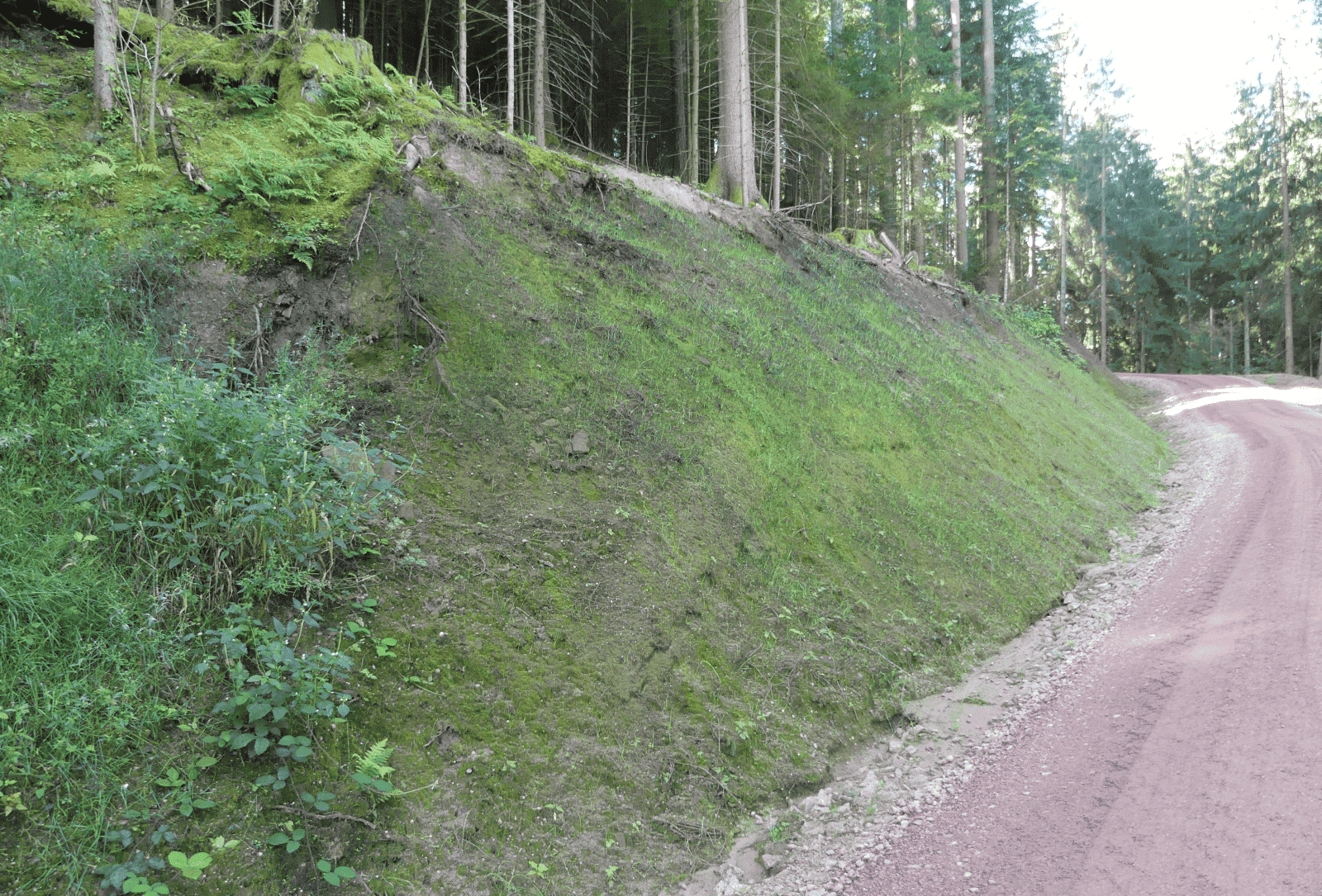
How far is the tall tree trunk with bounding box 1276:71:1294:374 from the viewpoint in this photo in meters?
29.2

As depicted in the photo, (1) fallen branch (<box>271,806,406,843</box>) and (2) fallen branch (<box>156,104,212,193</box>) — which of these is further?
(2) fallen branch (<box>156,104,212,193</box>)

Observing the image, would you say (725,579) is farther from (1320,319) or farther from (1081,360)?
(1320,319)

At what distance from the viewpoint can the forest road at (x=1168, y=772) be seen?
3.35 meters

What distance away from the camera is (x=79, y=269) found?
4.84m

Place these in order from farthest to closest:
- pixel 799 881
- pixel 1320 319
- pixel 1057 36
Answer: pixel 1057 36 → pixel 1320 319 → pixel 799 881

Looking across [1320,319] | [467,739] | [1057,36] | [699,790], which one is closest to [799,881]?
[699,790]

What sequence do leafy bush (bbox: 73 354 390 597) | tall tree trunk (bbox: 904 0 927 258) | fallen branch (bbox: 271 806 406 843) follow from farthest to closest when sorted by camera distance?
tall tree trunk (bbox: 904 0 927 258)
leafy bush (bbox: 73 354 390 597)
fallen branch (bbox: 271 806 406 843)

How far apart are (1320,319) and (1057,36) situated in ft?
65.7

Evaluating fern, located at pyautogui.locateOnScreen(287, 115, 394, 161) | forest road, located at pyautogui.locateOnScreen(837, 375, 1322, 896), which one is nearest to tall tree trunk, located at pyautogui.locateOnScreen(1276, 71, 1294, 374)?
forest road, located at pyautogui.locateOnScreen(837, 375, 1322, 896)

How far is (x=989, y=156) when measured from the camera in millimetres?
23578

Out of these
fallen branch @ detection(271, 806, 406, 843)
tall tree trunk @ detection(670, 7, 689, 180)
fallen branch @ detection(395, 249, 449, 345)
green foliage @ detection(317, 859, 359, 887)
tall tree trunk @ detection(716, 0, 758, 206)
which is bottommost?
green foliage @ detection(317, 859, 359, 887)

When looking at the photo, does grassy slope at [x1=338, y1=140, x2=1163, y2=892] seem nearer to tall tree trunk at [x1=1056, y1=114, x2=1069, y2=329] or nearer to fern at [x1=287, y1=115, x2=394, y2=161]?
fern at [x1=287, y1=115, x2=394, y2=161]

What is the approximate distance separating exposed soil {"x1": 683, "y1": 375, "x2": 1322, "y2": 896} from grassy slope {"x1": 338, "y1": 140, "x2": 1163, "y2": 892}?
352mm

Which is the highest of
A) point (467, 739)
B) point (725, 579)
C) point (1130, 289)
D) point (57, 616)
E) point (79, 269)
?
point (1130, 289)
